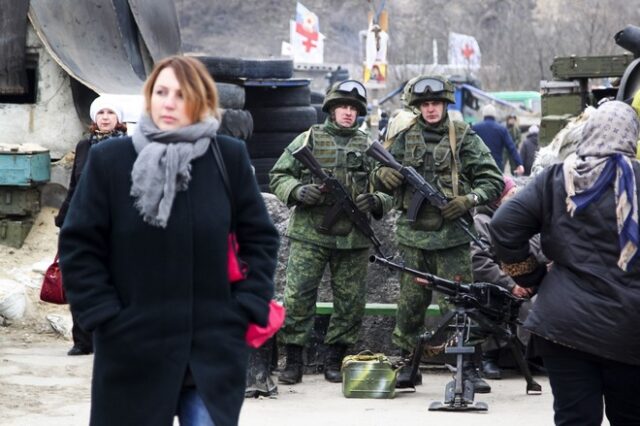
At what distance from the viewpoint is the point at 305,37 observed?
4031cm

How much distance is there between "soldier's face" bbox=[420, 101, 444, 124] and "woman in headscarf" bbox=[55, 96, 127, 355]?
1.89 metres

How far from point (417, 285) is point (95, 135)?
2228 millimetres

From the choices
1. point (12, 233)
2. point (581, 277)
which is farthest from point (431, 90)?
point (12, 233)

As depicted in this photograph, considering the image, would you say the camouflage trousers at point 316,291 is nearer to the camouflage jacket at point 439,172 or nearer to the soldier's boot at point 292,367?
the soldier's boot at point 292,367

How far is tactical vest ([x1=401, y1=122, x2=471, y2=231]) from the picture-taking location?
9.41m

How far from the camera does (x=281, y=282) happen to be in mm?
10742

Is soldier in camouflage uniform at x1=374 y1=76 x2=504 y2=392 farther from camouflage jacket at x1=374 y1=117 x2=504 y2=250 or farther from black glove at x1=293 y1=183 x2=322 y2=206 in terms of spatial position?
black glove at x1=293 y1=183 x2=322 y2=206

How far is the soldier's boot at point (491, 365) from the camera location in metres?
9.97

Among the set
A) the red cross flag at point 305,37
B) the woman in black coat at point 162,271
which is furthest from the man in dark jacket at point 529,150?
the red cross flag at point 305,37

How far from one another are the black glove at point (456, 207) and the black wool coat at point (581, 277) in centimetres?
336

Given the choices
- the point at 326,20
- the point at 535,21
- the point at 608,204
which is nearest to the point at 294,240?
the point at 608,204

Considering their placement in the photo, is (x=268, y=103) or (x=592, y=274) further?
(x=268, y=103)

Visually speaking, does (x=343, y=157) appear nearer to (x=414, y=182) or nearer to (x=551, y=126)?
(x=414, y=182)

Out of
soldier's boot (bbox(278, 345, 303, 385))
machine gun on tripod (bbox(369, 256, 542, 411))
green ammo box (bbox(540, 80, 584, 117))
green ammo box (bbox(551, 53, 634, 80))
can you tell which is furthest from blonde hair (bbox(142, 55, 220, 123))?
green ammo box (bbox(540, 80, 584, 117))
